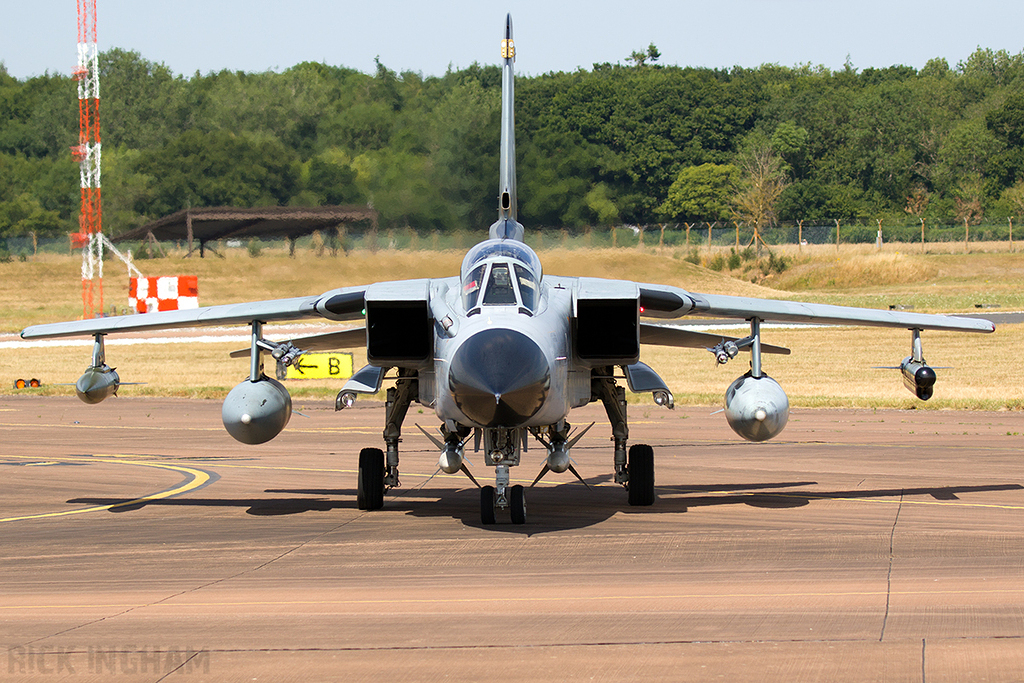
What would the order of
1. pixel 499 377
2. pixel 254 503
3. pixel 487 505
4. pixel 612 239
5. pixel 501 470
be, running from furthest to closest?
1. pixel 612 239
2. pixel 254 503
3. pixel 487 505
4. pixel 501 470
5. pixel 499 377

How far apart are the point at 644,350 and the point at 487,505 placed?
29653 millimetres

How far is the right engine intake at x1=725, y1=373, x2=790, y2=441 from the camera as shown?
41.3ft

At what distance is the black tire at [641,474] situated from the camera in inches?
547

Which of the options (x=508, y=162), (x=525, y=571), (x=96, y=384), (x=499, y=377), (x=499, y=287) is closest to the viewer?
(x=525, y=571)

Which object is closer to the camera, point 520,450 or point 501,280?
point 501,280

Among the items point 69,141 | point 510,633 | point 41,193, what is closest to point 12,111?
point 69,141

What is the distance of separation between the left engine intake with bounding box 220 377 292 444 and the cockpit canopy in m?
2.82

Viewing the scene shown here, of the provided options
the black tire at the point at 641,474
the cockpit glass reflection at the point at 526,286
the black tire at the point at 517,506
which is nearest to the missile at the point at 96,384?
the black tire at the point at 517,506

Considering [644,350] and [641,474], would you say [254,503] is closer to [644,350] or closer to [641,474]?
[641,474]

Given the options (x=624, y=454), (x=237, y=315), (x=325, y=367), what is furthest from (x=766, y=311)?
(x=325, y=367)

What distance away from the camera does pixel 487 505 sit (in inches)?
493

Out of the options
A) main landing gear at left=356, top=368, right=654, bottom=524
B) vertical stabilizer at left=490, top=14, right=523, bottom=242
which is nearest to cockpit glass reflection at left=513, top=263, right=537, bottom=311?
main landing gear at left=356, top=368, right=654, bottom=524

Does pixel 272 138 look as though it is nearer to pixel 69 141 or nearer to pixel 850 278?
pixel 69 141

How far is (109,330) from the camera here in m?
14.9
